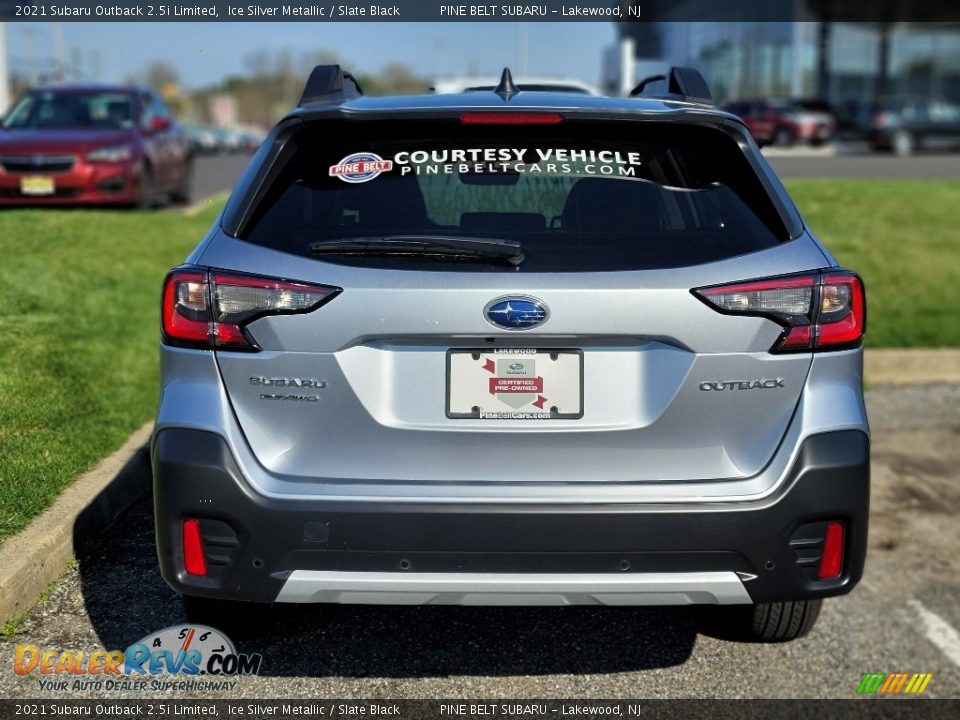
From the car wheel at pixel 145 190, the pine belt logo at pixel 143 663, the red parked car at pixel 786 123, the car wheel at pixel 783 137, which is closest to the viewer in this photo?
the pine belt logo at pixel 143 663

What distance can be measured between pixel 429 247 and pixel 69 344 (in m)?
4.33

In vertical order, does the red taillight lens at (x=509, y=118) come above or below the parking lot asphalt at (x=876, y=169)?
above

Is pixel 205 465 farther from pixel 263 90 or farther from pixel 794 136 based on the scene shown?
pixel 263 90

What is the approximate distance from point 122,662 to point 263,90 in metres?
142

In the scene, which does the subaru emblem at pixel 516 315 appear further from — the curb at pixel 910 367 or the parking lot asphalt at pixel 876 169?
the parking lot asphalt at pixel 876 169

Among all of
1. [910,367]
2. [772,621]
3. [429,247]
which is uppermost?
[429,247]

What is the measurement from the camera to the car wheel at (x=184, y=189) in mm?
15388

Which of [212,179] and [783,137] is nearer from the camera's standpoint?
[212,179]

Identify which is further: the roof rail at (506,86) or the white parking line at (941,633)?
the white parking line at (941,633)

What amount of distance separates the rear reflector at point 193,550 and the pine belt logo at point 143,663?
648mm

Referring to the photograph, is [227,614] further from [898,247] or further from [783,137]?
[783,137]

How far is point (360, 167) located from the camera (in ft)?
11.1

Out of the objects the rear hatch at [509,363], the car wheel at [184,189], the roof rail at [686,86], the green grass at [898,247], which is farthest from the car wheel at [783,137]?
the rear hatch at [509,363]

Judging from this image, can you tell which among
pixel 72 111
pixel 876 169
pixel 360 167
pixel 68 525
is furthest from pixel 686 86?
pixel 876 169
